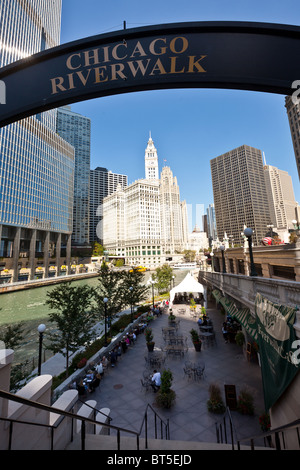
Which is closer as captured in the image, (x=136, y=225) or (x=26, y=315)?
(x=26, y=315)

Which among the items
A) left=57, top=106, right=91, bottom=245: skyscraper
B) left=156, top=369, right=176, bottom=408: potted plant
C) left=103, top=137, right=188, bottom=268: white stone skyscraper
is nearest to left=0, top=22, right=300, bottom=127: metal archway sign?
left=156, top=369, right=176, bottom=408: potted plant

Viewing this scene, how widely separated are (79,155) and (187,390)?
171m

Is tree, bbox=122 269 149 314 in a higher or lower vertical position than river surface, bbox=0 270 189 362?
higher

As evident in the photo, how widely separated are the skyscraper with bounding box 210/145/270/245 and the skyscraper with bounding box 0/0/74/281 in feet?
407

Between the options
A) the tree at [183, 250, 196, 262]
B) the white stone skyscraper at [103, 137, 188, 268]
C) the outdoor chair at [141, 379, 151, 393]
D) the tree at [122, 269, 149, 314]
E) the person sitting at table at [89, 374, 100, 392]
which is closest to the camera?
the outdoor chair at [141, 379, 151, 393]

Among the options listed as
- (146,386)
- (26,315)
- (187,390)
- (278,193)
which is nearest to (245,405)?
(187,390)

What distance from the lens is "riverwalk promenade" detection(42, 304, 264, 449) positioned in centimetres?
836

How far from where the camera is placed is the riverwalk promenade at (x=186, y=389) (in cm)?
836

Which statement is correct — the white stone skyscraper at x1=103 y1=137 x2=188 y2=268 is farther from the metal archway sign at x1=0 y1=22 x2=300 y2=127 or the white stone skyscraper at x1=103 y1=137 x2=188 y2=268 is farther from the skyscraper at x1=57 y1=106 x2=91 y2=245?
the metal archway sign at x1=0 y1=22 x2=300 y2=127

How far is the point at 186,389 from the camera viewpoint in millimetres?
10906

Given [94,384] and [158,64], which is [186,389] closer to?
[94,384]

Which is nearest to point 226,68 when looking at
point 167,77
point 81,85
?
point 167,77

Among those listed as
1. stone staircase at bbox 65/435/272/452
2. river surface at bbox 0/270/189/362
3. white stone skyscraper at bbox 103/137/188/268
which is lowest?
river surface at bbox 0/270/189/362

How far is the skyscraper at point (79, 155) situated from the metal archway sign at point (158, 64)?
15172 centimetres
